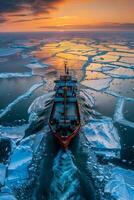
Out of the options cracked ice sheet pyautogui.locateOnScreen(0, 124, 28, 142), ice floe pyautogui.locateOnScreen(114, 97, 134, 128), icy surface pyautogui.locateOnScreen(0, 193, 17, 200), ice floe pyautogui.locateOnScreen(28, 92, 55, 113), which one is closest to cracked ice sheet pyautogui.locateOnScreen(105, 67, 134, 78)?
ice floe pyautogui.locateOnScreen(114, 97, 134, 128)

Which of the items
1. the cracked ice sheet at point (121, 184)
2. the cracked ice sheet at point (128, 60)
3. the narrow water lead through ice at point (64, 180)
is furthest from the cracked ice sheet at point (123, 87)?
the narrow water lead through ice at point (64, 180)

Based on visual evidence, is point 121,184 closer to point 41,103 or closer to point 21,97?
point 41,103

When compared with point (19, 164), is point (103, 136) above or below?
above

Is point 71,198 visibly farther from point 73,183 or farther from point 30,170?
point 30,170

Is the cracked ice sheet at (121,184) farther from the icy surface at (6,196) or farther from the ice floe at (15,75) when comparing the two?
the ice floe at (15,75)

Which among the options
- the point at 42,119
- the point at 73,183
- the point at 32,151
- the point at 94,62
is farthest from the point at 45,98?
the point at 94,62

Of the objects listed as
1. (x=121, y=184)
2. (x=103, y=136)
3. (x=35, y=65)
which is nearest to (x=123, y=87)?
(x=103, y=136)

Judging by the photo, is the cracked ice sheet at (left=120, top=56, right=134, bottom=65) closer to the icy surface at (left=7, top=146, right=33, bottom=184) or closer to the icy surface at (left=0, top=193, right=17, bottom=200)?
the icy surface at (left=7, top=146, right=33, bottom=184)
